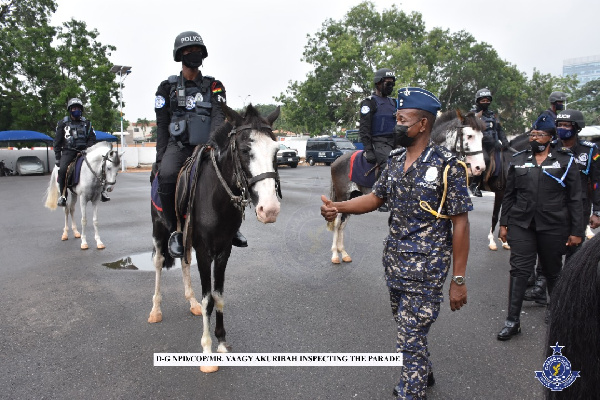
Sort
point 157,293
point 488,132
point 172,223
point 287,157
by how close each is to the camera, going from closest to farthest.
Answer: point 172,223 → point 157,293 → point 488,132 → point 287,157

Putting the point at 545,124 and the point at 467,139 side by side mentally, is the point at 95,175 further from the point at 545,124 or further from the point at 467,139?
the point at 545,124

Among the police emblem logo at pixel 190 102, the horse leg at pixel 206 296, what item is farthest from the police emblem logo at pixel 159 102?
the horse leg at pixel 206 296

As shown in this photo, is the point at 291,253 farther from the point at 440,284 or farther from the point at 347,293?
the point at 440,284

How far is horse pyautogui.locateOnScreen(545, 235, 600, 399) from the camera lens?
1201mm

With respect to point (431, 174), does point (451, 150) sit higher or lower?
higher

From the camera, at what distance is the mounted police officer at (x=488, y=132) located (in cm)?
685

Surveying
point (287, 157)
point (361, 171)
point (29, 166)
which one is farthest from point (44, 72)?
point (361, 171)

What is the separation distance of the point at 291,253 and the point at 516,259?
387cm

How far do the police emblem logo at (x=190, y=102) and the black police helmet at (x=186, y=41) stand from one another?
0.42 meters

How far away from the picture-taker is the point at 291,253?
7191 mm

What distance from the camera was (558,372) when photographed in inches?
47.8

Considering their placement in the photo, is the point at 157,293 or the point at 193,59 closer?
the point at 193,59

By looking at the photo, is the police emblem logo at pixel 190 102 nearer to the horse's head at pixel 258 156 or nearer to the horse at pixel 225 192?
the horse at pixel 225 192

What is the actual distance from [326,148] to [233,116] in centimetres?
2770
